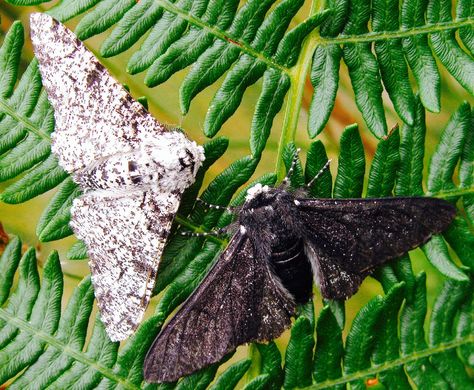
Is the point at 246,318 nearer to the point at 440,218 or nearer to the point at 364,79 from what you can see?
the point at 440,218

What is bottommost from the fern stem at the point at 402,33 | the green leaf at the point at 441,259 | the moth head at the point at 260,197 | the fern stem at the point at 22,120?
the green leaf at the point at 441,259

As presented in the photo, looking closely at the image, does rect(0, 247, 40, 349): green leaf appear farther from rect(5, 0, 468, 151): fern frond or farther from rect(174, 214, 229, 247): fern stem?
rect(5, 0, 468, 151): fern frond

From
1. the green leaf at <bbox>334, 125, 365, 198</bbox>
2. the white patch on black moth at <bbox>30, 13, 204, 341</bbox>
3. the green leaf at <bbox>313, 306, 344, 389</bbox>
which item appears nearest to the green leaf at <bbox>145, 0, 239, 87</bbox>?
the white patch on black moth at <bbox>30, 13, 204, 341</bbox>

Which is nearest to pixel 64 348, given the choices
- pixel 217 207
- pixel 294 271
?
pixel 217 207

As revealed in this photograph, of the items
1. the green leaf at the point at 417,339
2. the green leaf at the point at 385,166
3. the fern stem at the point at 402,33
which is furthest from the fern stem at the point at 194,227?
the fern stem at the point at 402,33

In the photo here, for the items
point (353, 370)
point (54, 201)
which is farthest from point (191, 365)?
point (54, 201)

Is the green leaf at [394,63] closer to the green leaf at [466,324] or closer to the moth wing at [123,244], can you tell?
the green leaf at [466,324]
